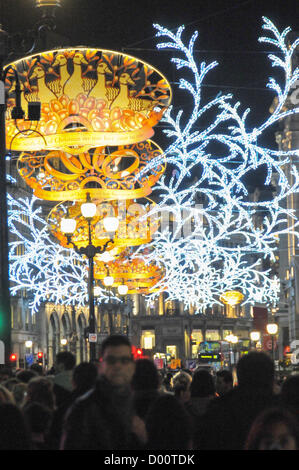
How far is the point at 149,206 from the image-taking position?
2986 centimetres

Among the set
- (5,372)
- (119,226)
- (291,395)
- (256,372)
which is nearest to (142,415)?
(291,395)

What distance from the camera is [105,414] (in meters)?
5.11

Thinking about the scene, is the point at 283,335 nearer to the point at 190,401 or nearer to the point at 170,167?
the point at 170,167

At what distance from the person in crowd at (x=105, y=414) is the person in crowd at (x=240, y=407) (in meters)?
0.72

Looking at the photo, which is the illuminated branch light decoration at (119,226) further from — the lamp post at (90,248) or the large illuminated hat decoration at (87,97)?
the large illuminated hat decoration at (87,97)

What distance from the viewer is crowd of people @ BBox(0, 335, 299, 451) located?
491 centimetres

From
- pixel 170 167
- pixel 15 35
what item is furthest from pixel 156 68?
pixel 170 167

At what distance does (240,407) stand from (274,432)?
1693mm

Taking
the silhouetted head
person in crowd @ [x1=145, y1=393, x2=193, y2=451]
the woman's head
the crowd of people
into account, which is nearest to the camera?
the crowd of people

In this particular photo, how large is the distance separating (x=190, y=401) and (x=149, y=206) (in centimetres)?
2052

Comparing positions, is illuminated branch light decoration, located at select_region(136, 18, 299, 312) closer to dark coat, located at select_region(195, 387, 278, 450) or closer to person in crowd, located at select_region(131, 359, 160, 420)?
person in crowd, located at select_region(131, 359, 160, 420)

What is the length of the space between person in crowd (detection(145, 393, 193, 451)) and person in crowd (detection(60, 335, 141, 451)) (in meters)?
0.19

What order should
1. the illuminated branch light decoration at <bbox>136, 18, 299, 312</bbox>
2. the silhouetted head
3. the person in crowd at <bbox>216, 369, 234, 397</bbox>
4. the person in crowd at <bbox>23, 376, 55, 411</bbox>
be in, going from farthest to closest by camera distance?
the illuminated branch light decoration at <bbox>136, 18, 299, 312</bbox>
the person in crowd at <bbox>216, 369, 234, 397</bbox>
the person in crowd at <bbox>23, 376, 55, 411</bbox>
the silhouetted head

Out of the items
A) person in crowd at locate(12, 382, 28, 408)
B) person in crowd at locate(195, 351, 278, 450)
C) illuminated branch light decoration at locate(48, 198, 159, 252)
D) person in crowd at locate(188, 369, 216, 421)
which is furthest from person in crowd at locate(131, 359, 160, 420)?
illuminated branch light decoration at locate(48, 198, 159, 252)
